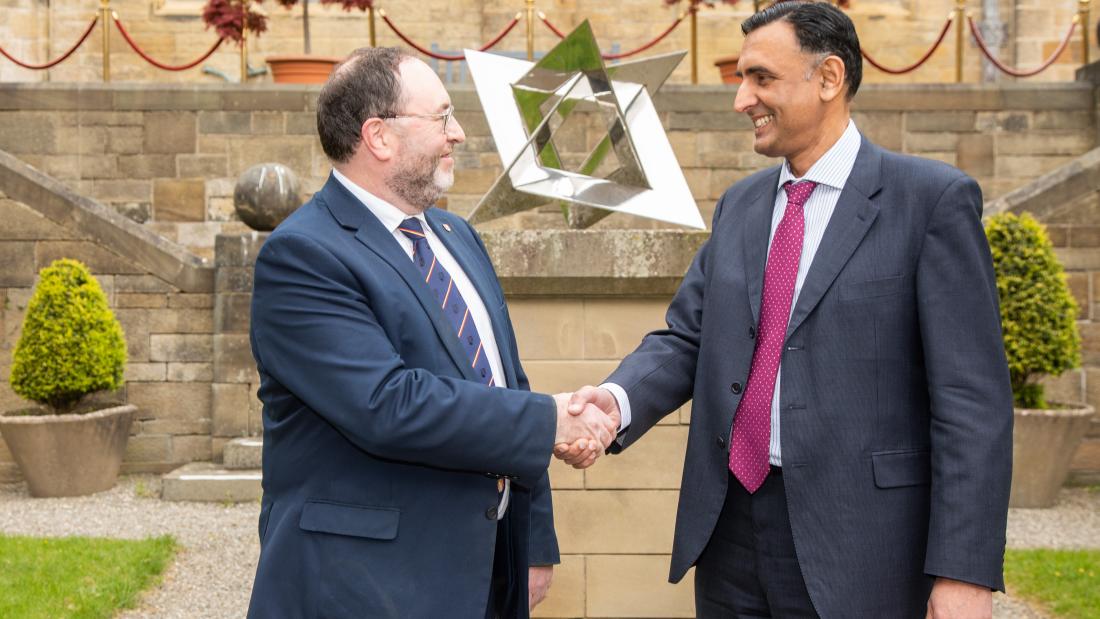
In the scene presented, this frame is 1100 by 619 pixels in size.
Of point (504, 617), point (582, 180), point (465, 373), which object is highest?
point (582, 180)

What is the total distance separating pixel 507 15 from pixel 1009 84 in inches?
226

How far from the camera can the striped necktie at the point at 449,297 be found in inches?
98.3

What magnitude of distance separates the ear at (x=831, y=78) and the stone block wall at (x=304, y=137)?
7537 millimetres

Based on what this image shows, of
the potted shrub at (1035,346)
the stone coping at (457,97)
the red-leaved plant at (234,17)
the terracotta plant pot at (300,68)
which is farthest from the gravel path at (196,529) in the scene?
the red-leaved plant at (234,17)

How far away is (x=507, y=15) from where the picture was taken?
544 inches

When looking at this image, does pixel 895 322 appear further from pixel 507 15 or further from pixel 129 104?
pixel 507 15

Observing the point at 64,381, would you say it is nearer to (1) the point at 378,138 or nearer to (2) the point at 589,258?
(2) the point at 589,258

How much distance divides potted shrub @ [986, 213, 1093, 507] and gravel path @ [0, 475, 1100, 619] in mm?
250

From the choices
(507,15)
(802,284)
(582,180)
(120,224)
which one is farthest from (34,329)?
(507,15)

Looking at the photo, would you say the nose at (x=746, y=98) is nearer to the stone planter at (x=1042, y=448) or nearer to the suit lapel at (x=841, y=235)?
the suit lapel at (x=841, y=235)

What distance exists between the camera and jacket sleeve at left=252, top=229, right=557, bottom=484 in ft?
7.29

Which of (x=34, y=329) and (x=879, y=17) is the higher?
(x=879, y=17)

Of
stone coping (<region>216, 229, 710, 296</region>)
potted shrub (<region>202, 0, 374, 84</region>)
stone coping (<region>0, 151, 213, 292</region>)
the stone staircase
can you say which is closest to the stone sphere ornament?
stone coping (<region>0, 151, 213, 292</region>)

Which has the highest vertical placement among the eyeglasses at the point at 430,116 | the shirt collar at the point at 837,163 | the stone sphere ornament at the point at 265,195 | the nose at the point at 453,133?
the stone sphere ornament at the point at 265,195
